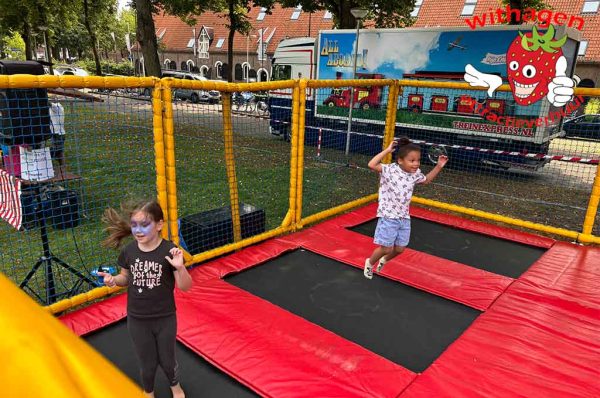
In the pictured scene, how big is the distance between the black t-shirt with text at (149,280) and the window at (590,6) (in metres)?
31.9

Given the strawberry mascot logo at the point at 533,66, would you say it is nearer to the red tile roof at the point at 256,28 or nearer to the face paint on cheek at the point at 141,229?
the face paint on cheek at the point at 141,229

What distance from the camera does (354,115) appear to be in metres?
12.5

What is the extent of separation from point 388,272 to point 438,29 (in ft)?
28.6

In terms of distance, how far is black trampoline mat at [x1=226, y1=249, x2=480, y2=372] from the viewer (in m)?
3.69

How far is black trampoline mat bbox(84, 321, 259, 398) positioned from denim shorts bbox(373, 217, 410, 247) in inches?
87.1

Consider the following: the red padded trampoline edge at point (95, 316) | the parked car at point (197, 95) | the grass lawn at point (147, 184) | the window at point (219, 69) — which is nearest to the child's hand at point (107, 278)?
the red padded trampoline edge at point (95, 316)

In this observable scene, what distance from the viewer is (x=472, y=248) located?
601cm

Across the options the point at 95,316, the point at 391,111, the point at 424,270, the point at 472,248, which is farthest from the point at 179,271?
the point at 391,111

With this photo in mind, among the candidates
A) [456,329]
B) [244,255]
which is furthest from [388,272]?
[244,255]

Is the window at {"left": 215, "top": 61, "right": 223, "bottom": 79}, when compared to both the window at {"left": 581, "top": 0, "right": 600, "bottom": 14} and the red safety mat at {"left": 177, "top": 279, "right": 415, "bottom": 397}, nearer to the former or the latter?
the window at {"left": 581, "top": 0, "right": 600, "bottom": 14}

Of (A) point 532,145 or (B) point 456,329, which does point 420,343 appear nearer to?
(B) point 456,329

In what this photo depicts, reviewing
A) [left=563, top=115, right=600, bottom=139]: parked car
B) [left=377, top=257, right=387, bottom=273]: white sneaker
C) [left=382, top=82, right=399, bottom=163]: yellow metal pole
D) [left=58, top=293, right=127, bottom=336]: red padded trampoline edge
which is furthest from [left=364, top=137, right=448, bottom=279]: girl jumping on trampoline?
[left=563, top=115, right=600, bottom=139]: parked car

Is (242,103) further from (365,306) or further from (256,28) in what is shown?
(256,28)

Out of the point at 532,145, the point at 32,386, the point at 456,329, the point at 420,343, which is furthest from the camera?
the point at 532,145
